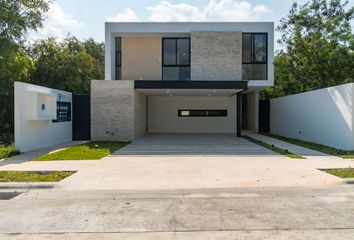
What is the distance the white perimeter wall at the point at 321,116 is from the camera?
15.0m

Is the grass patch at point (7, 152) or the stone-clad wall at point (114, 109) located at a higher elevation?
the stone-clad wall at point (114, 109)

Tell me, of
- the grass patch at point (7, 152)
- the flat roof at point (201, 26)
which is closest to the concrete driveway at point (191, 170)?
the grass patch at point (7, 152)

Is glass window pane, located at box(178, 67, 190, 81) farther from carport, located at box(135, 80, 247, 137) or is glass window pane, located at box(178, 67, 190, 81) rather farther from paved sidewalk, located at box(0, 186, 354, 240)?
paved sidewalk, located at box(0, 186, 354, 240)

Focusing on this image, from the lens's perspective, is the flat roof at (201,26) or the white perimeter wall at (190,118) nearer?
the flat roof at (201,26)

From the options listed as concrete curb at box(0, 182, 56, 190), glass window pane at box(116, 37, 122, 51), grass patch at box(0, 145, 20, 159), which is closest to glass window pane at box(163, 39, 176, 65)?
glass window pane at box(116, 37, 122, 51)

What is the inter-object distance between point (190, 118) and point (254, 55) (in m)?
6.71

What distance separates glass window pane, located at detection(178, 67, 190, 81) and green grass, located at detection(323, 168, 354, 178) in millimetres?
15103

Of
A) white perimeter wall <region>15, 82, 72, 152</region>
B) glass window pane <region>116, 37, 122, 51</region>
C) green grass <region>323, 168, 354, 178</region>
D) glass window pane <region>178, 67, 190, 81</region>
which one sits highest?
glass window pane <region>116, 37, 122, 51</region>

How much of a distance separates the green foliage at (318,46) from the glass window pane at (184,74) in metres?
5.81

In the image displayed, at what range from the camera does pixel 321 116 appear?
17734mm

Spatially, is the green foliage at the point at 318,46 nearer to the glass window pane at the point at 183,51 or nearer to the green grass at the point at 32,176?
the glass window pane at the point at 183,51

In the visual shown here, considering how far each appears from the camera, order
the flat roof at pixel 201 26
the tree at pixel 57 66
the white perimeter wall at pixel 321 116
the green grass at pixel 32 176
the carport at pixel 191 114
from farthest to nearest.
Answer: the tree at pixel 57 66, the carport at pixel 191 114, the flat roof at pixel 201 26, the white perimeter wall at pixel 321 116, the green grass at pixel 32 176

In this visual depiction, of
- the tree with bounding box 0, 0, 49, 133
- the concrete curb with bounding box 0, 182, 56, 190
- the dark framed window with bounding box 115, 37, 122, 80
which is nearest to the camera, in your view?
the concrete curb with bounding box 0, 182, 56, 190

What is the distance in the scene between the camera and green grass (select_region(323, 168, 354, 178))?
30.7 feet
